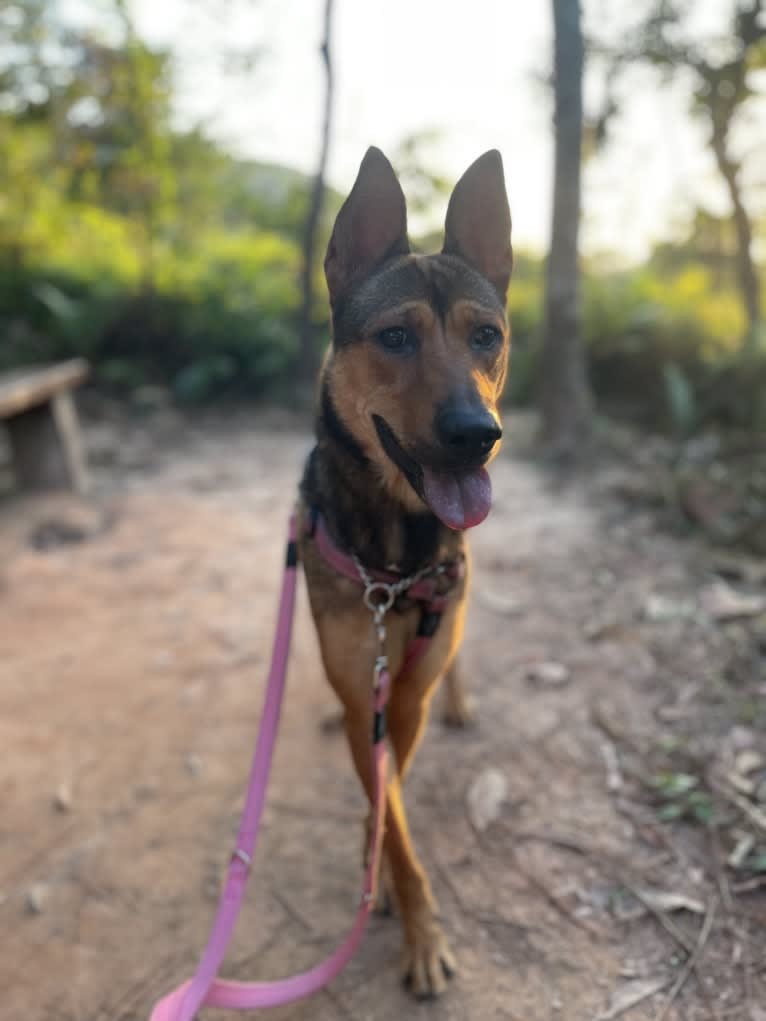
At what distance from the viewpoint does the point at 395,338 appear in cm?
221

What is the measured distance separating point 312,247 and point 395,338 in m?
8.66

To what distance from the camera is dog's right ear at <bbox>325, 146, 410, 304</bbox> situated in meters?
2.29

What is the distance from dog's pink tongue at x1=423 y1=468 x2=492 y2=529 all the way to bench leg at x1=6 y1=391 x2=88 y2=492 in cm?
658

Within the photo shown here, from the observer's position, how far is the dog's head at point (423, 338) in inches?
78.3

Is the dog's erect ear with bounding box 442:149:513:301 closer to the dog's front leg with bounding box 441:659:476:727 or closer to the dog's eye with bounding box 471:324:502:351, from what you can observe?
the dog's eye with bounding box 471:324:502:351

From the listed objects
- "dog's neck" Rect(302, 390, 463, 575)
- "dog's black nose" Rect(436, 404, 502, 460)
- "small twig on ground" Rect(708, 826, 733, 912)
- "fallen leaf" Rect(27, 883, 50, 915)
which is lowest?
"fallen leaf" Rect(27, 883, 50, 915)

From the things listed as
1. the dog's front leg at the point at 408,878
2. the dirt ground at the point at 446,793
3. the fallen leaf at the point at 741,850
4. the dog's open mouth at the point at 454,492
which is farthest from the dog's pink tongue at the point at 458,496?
the fallen leaf at the point at 741,850

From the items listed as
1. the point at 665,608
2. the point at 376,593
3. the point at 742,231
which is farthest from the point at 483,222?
the point at 742,231

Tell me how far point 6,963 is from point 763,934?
8.36ft

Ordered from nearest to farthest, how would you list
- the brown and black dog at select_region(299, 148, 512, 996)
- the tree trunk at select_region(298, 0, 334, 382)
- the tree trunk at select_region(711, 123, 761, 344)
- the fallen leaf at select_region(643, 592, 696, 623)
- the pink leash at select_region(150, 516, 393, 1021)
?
the pink leash at select_region(150, 516, 393, 1021)
the brown and black dog at select_region(299, 148, 512, 996)
the fallen leaf at select_region(643, 592, 696, 623)
the tree trunk at select_region(711, 123, 761, 344)
the tree trunk at select_region(298, 0, 334, 382)

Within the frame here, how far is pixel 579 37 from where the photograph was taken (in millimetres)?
6391

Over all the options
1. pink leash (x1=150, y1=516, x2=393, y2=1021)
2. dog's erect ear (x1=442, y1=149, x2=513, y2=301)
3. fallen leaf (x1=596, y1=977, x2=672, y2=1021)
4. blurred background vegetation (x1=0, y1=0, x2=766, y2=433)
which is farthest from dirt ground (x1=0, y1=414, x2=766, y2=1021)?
blurred background vegetation (x1=0, y1=0, x2=766, y2=433)

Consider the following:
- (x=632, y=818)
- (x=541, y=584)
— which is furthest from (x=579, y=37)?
(x=632, y=818)

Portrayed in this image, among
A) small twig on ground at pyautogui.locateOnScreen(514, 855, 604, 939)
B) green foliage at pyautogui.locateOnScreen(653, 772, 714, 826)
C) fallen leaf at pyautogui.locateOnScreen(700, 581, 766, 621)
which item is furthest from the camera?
fallen leaf at pyautogui.locateOnScreen(700, 581, 766, 621)
